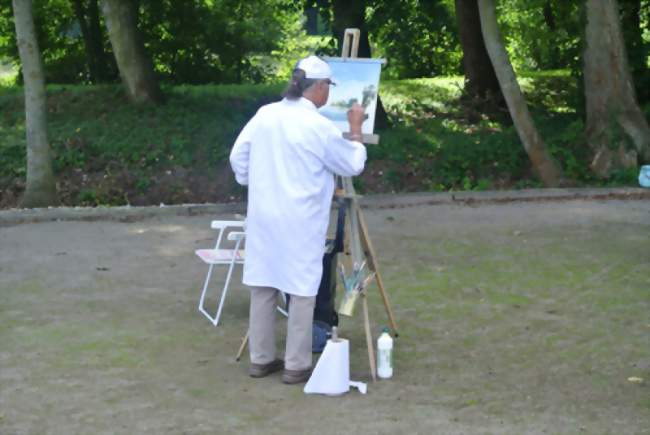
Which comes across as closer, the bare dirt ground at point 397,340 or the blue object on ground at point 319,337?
the bare dirt ground at point 397,340

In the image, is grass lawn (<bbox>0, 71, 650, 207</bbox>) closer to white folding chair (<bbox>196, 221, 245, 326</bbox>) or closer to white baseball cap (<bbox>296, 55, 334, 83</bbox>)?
white folding chair (<bbox>196, 221, 245, 326</bbox>)

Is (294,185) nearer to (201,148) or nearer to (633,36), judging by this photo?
(201,148)

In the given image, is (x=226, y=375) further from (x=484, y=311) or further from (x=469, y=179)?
(x=469, y=179)

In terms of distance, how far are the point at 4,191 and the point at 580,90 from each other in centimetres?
854

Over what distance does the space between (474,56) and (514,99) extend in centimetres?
541

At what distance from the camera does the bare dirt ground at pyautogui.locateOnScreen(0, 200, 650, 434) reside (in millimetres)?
6238

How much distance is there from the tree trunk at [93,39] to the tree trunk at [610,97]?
Result: 38.0ft

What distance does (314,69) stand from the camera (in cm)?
680

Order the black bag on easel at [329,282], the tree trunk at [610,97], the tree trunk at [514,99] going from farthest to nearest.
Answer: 1. the tree trunk at [610,97]
2. the tree trunk at [514,99]
3. the black bag on easel at [329,282]

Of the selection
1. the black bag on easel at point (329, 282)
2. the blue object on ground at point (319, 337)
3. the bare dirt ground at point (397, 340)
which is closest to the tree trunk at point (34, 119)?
the bare dirt ground at point (397, 340)

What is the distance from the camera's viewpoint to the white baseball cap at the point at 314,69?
22.2 ft

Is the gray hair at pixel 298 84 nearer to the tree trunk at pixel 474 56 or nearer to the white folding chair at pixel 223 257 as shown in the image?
the white folding chair at pixel 223 257

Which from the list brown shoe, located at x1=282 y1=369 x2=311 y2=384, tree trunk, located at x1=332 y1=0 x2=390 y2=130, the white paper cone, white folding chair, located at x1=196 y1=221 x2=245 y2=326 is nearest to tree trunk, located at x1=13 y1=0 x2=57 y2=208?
tree trunk, located at x1=332 y1=0 x2=390 y2=130

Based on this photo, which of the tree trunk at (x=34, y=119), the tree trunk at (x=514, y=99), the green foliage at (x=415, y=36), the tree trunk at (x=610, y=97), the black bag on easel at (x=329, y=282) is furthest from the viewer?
the green foliage at (x=415, y=36)
